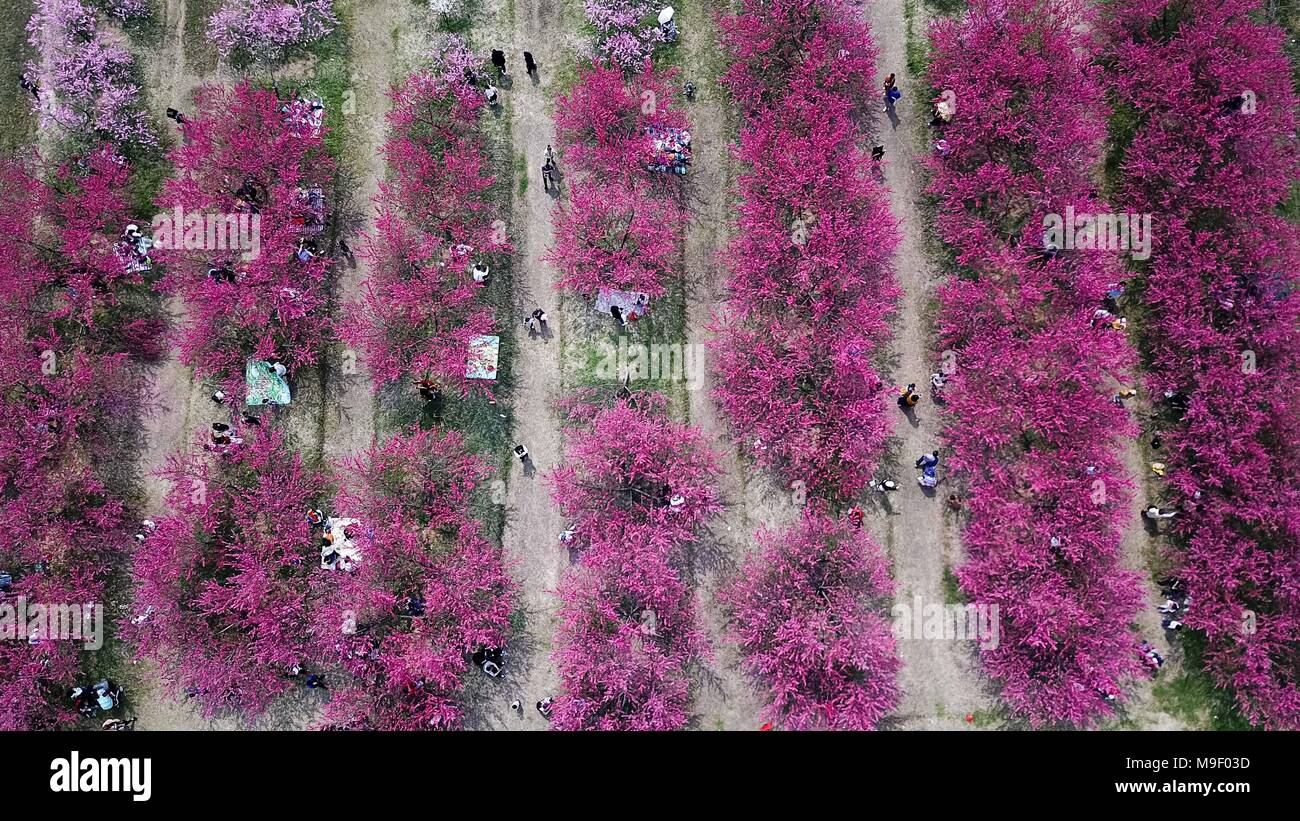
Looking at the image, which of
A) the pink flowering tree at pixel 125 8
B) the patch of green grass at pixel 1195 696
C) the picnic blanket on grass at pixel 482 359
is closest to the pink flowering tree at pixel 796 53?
the picnic blanket on grass at pixel 482 359

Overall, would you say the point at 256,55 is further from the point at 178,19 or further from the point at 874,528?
the point at 874,528

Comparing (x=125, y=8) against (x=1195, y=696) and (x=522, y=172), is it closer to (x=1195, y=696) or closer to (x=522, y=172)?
(x=522, y=172)

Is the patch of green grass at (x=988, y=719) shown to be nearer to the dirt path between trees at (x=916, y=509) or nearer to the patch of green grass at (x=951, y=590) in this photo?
the dirt path between trees at (x=916, y=509)

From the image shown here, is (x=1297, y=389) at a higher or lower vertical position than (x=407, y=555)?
higher

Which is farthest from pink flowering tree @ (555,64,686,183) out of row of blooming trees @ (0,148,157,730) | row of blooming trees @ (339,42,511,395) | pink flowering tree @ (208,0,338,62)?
row of blooming trees @ (0,148,157,730)

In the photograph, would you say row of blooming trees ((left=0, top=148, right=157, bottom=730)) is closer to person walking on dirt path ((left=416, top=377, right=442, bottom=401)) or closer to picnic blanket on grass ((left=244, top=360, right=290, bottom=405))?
picnic blanket on grass ((left=244, top=360, right=290, bottom=405))

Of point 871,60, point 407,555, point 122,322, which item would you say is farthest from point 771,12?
point 122,322
